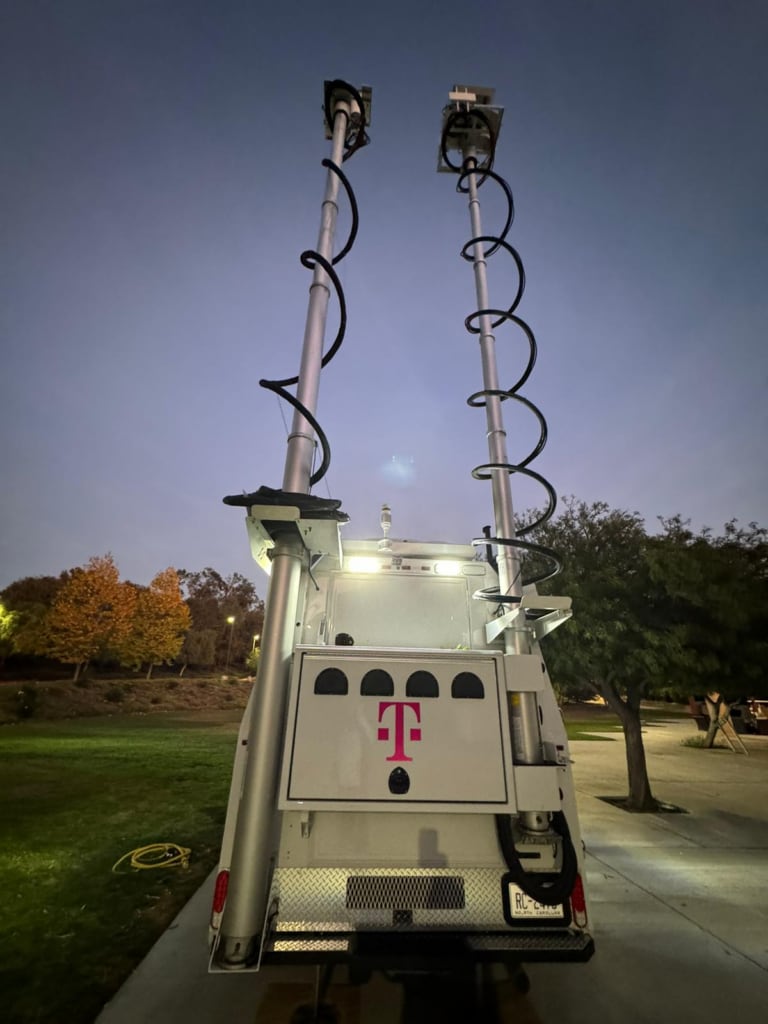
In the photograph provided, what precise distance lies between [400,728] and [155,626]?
122 ft

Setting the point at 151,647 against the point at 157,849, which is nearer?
the point at 157,849

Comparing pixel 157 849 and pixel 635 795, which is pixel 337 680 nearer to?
pixel 157 849

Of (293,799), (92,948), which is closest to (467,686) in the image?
(293,799)

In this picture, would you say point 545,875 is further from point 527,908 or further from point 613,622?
point 613,622

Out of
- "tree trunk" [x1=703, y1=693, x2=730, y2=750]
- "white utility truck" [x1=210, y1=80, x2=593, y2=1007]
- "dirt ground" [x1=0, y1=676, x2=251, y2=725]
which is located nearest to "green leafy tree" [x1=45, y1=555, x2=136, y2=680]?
"dirt ground" [x1=0, y1=676, x2=251, y2=725]

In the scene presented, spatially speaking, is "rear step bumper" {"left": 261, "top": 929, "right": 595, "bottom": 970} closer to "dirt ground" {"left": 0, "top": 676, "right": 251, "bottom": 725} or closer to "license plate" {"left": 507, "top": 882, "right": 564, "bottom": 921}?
"license plate" {"left": 507, "top": 882, "right": 564, "bottom": 921}

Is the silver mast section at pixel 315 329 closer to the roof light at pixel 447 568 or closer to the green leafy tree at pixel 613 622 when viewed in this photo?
the roof light at pixel 447 568

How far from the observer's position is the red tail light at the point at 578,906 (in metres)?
3.04

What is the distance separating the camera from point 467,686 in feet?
10.9

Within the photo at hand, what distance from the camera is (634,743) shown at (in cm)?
962

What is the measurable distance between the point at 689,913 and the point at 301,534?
5703mm

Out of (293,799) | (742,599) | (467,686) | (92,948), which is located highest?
(742,599)

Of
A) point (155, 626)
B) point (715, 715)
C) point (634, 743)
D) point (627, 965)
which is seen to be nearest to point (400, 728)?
point (627, 965)

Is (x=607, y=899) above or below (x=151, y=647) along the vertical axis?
below
